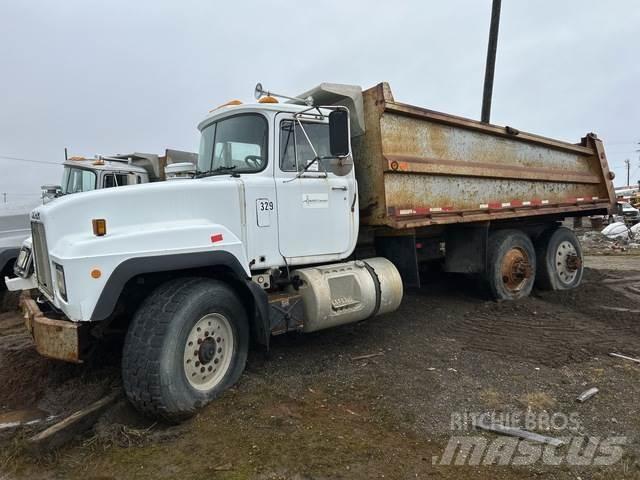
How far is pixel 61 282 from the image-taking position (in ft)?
10.8

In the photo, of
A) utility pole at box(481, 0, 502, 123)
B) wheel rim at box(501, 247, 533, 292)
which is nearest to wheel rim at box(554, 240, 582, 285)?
wheel rim at box(501, 247, 533, 292)

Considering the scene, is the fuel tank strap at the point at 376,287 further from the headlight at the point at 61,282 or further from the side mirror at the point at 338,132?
the headlight at the point at 61,282

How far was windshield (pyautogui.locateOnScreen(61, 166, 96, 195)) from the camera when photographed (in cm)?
857

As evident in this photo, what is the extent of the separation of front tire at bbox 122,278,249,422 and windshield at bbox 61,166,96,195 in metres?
5.84

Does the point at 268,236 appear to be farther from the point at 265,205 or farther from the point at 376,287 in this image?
the point at 376,287

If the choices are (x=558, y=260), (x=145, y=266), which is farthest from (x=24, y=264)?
(x=558, y=260)

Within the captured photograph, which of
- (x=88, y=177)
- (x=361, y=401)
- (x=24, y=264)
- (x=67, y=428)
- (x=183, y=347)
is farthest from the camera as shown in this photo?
(x=88, y=177)

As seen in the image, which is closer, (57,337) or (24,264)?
(57,337)

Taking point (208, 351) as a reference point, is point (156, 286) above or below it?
above

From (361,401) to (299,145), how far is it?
2426mm

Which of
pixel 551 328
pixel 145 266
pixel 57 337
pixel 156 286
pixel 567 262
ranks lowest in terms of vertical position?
pixel 551 328

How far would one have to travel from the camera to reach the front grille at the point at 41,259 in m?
3.60

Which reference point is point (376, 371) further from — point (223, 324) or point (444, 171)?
point (444, 171)

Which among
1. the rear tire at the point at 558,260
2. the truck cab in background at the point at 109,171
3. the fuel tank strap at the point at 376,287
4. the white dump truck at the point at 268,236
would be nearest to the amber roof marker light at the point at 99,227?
the white dump truck at the point at 268,236
